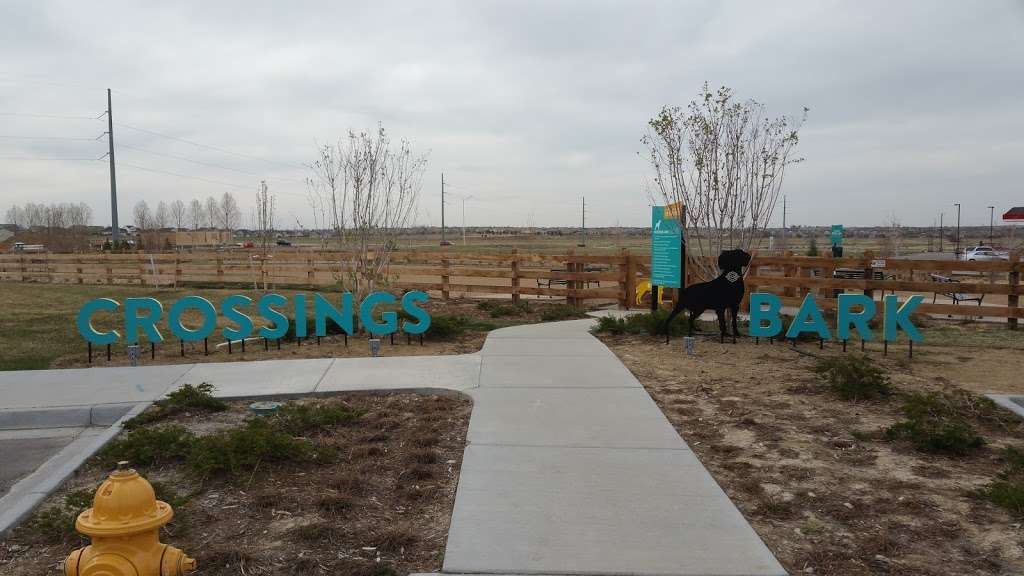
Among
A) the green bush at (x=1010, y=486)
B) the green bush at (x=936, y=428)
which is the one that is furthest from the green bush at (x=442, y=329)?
the green bush at (x=1010, y=486)

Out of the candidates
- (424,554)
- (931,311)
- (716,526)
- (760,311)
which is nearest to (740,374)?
(760,311)

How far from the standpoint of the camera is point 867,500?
184 inches

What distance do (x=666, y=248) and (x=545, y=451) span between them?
7.51 metres

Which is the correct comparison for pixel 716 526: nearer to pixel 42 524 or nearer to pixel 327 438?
pixel 327 438

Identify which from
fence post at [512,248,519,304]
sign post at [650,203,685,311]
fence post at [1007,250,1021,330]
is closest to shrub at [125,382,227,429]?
sign post at [650,203,685,311]

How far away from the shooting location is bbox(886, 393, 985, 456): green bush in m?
5.61

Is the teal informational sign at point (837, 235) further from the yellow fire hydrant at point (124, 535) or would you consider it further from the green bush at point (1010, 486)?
the yellow fire hydrant at point (124, 535)

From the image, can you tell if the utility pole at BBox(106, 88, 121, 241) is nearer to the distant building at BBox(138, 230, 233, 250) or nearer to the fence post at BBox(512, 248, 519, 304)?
the distant building at BBox(138, 230, 233, 250)

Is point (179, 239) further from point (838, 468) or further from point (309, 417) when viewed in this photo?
point (838, 468)

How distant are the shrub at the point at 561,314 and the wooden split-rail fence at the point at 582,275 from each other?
39.7 inches

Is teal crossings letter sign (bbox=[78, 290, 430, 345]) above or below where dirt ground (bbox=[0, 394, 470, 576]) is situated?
above

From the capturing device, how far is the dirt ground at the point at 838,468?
3961 mm

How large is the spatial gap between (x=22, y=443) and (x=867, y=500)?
6609 millimetres

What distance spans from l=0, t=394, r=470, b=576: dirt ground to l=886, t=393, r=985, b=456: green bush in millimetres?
3508
